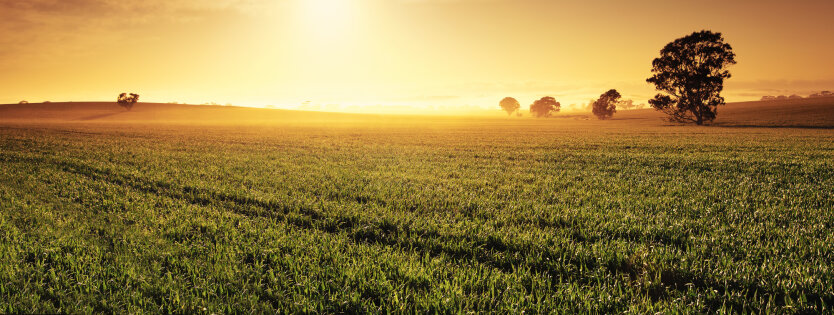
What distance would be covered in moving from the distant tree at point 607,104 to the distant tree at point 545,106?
4203cm

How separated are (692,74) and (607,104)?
5666 cm

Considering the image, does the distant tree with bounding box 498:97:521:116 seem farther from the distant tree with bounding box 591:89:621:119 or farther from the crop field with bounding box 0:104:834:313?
the crop field with bounding box 0:104:834:313

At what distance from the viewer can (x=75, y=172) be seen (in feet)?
38.5

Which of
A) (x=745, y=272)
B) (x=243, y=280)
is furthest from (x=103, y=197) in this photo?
(x=745, y=272)

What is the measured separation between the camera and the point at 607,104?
11112 centimetres

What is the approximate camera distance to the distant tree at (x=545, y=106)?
154875mm

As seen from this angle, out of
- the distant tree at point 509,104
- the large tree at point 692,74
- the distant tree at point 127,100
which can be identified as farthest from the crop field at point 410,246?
the distant tree at point 509,104

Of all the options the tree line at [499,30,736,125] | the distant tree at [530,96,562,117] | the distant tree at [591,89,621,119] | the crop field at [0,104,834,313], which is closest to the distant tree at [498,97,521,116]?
the distant tree at [530,96,562,117]

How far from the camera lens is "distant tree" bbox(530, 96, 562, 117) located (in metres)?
155

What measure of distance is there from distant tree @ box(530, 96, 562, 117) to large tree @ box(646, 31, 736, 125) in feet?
312

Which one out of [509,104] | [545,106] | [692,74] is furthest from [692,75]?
[509,104]

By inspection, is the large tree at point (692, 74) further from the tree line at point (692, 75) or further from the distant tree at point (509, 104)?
the distant tree at point (509, 104)

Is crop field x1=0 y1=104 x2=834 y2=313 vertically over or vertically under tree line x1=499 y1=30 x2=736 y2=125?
under

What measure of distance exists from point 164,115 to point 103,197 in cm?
12948
